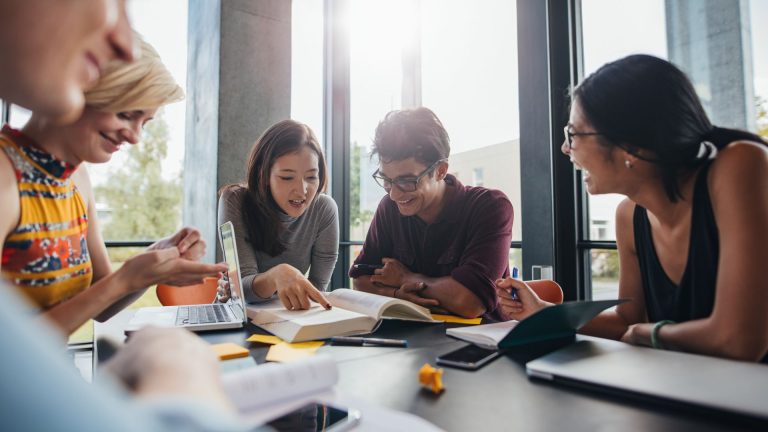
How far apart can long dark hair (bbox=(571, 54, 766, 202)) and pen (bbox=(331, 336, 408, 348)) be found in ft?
2.94

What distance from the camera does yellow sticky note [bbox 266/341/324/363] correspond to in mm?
957

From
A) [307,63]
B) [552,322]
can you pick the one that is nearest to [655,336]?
[552,322]

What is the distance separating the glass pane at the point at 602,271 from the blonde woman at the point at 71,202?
2.03 m

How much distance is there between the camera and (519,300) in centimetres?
137

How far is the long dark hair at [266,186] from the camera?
2178mm

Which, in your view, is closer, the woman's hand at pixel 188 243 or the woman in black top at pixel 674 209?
the woman in black top at pixel 674 209

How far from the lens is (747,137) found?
1167 mm

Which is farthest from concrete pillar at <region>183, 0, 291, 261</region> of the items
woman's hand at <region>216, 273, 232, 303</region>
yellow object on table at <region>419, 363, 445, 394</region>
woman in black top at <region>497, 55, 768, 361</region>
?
yellow object on table at <region>419, 363, 445, 394</region>

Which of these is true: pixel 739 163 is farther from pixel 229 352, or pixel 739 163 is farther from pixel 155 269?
pixel 155 269

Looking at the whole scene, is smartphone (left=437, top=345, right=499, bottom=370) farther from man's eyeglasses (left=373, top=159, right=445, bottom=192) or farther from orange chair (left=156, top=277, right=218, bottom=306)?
orange chair (left=156, top=277, right=218, bottom=306)

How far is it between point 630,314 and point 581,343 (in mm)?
504

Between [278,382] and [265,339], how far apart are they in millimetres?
615

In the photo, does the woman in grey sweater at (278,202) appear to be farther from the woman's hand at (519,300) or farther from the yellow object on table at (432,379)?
the yellow object on table at (432,379)

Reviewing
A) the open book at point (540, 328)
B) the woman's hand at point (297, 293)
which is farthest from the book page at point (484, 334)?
the woman's hand at point (297, 293)
